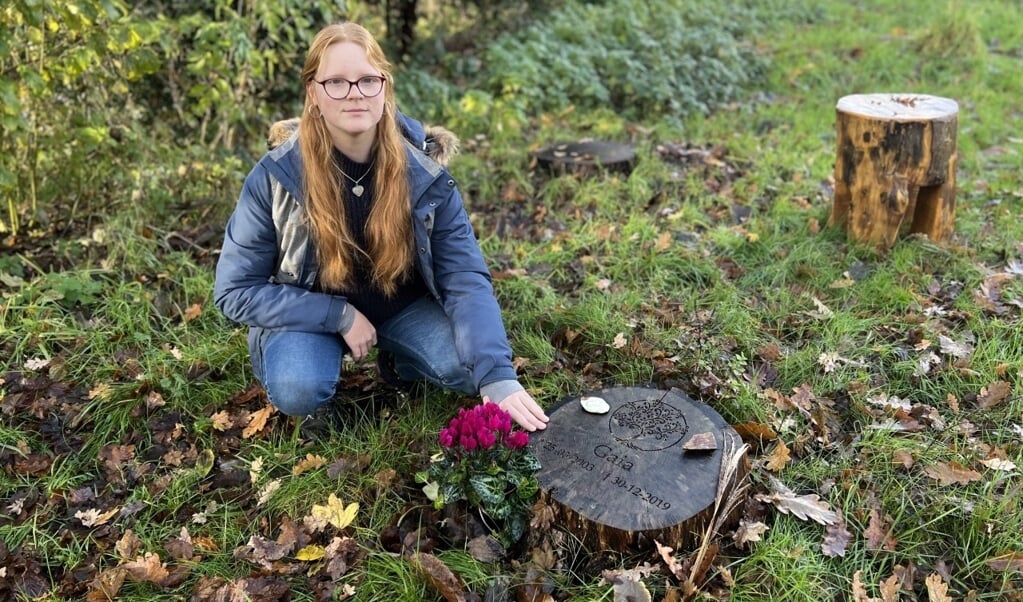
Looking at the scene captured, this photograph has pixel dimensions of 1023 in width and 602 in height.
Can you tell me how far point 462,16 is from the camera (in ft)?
27.3

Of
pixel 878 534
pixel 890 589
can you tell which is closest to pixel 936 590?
pixel 890 589

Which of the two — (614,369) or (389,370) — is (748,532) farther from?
(389,370)

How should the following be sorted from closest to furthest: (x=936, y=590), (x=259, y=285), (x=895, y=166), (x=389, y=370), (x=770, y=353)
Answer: (x=936, y=590), (x=259, y=285), (x=389, y=370), (x=770, y=353), (x=895, y=166)

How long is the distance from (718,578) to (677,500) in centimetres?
29

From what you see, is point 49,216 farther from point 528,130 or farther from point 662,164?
point 662,164

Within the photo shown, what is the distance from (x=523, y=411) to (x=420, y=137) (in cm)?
111

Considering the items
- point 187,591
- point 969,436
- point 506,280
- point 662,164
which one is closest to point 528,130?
point 662,164

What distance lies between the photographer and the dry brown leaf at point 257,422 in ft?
9.68

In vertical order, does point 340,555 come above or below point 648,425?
below

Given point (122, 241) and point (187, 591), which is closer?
point (187, 591)

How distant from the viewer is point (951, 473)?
8.25 ft

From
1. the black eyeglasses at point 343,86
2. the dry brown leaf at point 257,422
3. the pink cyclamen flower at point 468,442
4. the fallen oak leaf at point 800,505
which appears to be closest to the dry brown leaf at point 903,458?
the fallen oak leaf at point 800,505

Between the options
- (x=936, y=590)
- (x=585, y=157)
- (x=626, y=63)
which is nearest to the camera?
(x=936, y=590)

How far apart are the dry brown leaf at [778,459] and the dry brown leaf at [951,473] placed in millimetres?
465
